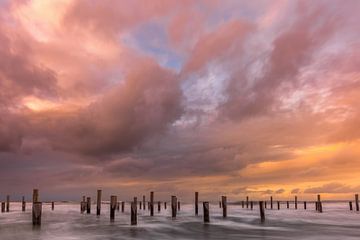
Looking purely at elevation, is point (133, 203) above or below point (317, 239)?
above

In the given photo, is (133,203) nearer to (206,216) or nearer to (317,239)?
(206,216)

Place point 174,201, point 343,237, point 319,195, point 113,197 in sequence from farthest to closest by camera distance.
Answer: point 319,195 < point 174,201 < point 113,197 < point 343,237

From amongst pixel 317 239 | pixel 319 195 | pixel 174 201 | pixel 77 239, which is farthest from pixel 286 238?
pixel 319 195

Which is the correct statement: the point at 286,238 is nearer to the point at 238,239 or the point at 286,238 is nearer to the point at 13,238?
the point at 238,239

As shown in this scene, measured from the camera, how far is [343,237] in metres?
27.0

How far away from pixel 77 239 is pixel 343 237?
1735cm

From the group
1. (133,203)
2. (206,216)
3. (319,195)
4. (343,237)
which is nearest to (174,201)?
(206,216)

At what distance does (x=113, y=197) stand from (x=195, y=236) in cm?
1321

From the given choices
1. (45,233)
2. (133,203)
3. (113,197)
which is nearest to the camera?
(45,233)

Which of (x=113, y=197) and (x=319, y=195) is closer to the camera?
(x=113, y=197)

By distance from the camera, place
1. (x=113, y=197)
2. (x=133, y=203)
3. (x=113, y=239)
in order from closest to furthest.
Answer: (x=113, y=239) → (x=133, y=203) → (x=113, y=197)

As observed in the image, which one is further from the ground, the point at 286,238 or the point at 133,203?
the point at 133,203

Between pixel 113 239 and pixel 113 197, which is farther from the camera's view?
pixel 113 197

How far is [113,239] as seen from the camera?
992 inches
